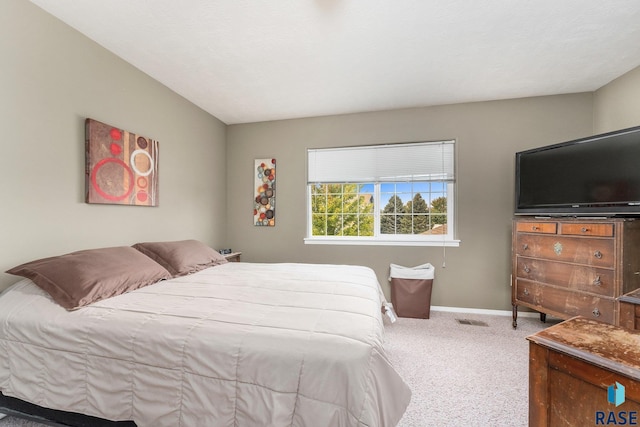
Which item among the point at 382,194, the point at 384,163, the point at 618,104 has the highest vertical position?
the point at 618,104

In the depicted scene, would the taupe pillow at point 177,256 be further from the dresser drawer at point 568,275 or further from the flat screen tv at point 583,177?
the flat screen tv at point 583,177

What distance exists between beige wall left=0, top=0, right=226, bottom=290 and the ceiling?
0.18 meters

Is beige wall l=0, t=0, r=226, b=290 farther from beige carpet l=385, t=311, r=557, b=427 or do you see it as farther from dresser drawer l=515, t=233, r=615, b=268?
dresser drawer l=515, t=233, r=615, b=268

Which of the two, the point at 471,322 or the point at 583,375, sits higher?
the point at 583,375

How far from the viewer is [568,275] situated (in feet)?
7.50

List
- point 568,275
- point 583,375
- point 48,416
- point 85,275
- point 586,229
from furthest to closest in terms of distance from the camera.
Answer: point 568,275 < point 586,229 < point 85,275 < point 48,416 < point 583,375

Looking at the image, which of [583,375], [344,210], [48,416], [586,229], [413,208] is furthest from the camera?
[344,210]

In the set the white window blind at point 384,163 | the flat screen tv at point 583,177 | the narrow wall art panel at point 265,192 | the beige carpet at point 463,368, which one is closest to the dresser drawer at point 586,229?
the flat screen tv at point 583,177

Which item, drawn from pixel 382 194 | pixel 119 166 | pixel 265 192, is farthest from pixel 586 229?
pixel 119 166

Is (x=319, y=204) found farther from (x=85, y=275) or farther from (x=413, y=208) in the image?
(x=85, y=275)

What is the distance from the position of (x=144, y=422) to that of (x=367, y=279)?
5.26 feet

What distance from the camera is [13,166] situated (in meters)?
1.67

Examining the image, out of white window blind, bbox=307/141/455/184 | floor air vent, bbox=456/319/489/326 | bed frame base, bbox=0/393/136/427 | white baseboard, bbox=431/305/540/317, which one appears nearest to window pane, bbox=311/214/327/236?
white window blind, bbox=307/141/455/184

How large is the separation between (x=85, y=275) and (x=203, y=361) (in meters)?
1.04
